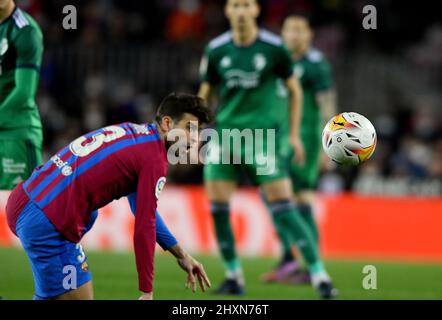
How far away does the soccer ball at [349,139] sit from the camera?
6559mm

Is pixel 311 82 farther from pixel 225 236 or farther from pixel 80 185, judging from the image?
pixel 80 185

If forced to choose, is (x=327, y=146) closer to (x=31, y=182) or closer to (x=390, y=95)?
(x=31, y=182)

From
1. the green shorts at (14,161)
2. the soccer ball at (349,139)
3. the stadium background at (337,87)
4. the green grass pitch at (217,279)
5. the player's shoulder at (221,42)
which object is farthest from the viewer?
the stadium background at (337,87)

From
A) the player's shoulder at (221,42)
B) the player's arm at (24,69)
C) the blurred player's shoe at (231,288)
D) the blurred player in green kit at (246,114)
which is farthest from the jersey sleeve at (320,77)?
the player's arm at (24,69)

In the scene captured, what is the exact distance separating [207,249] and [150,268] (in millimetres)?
7991

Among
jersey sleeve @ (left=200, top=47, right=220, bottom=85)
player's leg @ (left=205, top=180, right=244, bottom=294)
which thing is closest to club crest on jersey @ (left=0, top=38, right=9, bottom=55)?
jersey sleeve @ (left=200, top=47, right=220, bottom=85)

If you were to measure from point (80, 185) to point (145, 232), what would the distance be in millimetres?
483

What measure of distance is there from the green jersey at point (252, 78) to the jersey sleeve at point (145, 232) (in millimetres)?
3208

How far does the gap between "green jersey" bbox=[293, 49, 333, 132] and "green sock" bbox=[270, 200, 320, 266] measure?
2179mm

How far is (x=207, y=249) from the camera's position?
12961mm

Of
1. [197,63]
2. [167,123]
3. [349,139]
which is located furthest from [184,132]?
[197,63]

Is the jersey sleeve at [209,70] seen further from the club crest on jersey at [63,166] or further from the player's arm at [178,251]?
the club crest on jersey at [63,166]

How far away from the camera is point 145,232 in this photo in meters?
5.00
